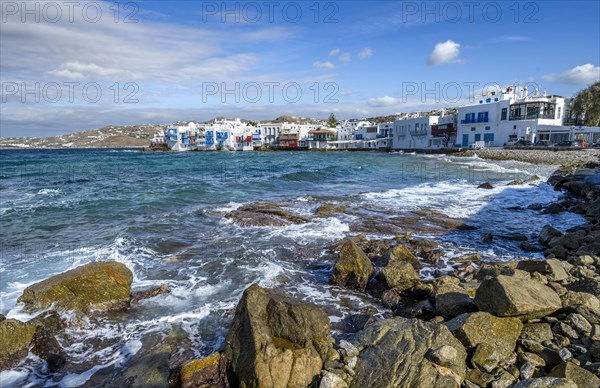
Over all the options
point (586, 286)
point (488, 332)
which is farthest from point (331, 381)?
point (586, 286)

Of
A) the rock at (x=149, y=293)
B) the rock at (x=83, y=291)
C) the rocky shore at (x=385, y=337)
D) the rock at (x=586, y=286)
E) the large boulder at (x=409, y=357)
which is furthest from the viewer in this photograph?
the rock at (x=149, y=293)

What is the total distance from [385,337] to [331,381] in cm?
116

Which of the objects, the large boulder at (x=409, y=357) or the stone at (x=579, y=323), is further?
the stone at (x=579, y=323)

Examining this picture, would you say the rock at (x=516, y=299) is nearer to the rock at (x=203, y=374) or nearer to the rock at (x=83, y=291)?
the rock at (x=203, y=374)

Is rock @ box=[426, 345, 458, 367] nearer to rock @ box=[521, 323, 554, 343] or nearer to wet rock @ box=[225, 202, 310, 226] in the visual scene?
rock @ box=[521, 323, 554, 343]

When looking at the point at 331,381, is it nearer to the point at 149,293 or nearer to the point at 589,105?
the point at 149,293

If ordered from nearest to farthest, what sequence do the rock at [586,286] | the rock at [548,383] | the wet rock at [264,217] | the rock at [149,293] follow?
1. the rock at [548,383]
2. the rock at [586,286]
3. the rock at [149,293]
4. the wet rock at [264,217]

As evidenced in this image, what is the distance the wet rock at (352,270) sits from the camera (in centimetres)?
916

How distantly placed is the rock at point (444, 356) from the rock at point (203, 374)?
2905 mm

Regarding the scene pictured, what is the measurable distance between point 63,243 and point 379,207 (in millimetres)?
14428

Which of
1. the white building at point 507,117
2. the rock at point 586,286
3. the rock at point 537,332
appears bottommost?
the rock at point 537,332

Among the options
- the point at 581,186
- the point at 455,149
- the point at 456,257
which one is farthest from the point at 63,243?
the point at 455,149

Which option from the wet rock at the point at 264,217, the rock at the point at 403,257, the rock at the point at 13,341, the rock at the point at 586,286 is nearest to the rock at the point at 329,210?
the wet rock at the point at 264,217

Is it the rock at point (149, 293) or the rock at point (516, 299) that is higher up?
the rock at point (516, 299)
